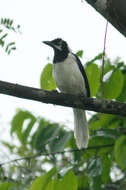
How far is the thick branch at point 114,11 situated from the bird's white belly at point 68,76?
7.03 ft

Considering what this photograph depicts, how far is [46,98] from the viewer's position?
2998 millimetres

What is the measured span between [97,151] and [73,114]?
5.38ft

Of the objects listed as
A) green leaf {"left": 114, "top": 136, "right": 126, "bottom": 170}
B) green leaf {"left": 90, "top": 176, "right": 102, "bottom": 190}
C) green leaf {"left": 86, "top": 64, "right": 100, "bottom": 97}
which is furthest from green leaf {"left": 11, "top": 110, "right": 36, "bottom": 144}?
green leaf {"left": 114, "top": 136, "right": 126, "bottom": 170}

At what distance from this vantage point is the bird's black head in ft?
15.5

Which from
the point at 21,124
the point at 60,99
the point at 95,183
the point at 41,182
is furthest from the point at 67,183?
the point at 21,124

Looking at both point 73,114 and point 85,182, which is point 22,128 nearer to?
point 85,182

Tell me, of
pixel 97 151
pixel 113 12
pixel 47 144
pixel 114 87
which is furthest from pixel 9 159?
pixel 113 12

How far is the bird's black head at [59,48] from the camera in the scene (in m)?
4.72

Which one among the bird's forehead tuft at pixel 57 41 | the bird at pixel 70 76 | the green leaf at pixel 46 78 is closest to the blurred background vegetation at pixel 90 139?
the green leaf at pixel 46 78

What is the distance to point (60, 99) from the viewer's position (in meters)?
3.08

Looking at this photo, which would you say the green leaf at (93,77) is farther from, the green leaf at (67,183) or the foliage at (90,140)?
the green leaf at (67,183)

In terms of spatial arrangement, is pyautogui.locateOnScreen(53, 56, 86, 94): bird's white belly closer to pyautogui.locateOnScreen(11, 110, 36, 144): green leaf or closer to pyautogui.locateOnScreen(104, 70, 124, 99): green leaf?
pyautogui.locateOnScreen(11, 110, 36, 144): green leaf

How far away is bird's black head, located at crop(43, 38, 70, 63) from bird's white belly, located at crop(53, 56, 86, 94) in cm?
14

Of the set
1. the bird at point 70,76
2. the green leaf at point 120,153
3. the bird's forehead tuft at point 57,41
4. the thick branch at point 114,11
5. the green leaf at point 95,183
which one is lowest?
the green leaf at point 95,183
